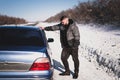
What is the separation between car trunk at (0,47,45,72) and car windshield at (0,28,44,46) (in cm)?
69

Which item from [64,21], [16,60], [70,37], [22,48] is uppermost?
[64,21]

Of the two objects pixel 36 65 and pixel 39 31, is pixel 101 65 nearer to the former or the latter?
pixel 39 31

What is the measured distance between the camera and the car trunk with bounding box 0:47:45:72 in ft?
16.3

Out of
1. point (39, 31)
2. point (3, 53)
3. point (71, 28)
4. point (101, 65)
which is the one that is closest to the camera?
point (3, 53)

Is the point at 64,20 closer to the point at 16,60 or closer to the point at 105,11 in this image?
the point at 16,60

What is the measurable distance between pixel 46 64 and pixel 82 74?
350 cm

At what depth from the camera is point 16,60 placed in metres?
4.97

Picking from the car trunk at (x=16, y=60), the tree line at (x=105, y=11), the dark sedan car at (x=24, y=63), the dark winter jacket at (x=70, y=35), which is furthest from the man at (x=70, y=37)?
the tree line at (x=105, y=11)

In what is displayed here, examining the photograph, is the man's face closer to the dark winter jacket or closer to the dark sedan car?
the dark winter jacket

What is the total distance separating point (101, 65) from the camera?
9.87 m

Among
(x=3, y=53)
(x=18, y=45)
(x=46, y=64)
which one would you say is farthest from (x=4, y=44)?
(x=46, y=64)

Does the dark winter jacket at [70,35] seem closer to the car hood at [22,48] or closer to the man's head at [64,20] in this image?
the man's head at [64,20]

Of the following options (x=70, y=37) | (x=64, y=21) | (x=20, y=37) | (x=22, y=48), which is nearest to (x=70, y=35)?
(x=70, y=37)

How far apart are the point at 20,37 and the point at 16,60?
4.22 ft
